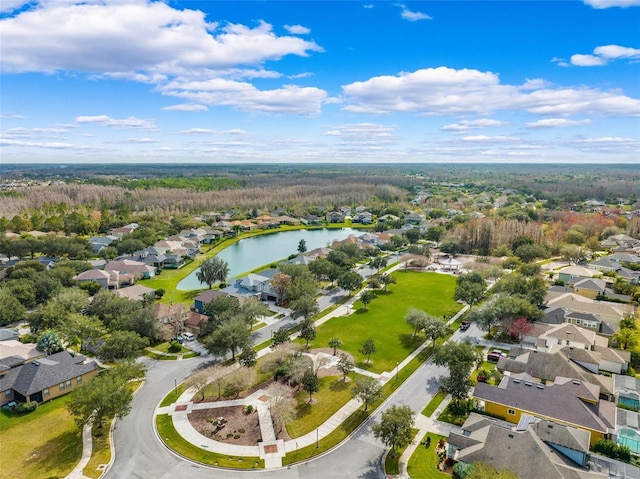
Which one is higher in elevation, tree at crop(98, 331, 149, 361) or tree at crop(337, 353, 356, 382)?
tree at crop(98, 331, 149, 361)

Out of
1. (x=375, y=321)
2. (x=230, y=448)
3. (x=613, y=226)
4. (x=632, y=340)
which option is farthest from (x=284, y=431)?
(x=613, y=226)

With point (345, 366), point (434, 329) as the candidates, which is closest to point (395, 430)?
point (345, 366)

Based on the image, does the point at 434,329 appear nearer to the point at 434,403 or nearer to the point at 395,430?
the point at 434,403

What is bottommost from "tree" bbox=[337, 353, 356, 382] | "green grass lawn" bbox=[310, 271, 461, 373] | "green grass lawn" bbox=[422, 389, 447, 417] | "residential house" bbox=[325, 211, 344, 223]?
"green grass lawn" bbox=[422, 389, 447, 417]

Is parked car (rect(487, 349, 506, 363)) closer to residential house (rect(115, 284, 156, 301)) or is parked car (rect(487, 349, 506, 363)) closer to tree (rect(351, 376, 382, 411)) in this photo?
tree (rect(351, 376, 382, 411))

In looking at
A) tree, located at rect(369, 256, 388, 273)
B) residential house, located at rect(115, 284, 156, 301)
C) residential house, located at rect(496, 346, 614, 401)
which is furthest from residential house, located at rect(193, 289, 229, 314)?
residential house, located at rect(496, 346, 614, 401)

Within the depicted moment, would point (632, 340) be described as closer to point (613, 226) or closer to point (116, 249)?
point (613, 226)

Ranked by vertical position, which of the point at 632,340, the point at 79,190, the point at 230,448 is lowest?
the point at 230,448
